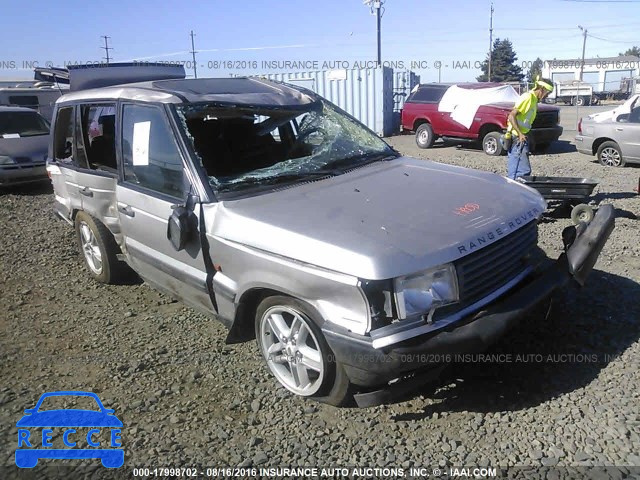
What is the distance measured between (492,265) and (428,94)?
524 inches

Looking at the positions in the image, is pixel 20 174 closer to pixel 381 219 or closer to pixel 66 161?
pixel 66 161

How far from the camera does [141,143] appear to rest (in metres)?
3.78

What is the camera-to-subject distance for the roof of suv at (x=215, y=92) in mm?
3689

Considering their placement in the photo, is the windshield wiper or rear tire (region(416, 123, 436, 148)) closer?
the windshield wiper

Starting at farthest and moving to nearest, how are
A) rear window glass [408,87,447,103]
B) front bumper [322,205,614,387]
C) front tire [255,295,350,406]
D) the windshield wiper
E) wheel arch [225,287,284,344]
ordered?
rear window glass [408,87,447,103] → the windshield wiper → wheel arch [225,287,284,344] → front tire [255,295,350,406] → front bumper [322,205,614,387]

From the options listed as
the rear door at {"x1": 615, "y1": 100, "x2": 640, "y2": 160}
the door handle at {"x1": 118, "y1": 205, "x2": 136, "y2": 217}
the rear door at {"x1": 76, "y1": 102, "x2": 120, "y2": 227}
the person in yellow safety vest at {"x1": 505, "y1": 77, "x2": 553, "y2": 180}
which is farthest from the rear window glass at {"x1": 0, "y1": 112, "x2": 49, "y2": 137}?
the rear door at {"x1": 615, "y1": 100, "x2": 640, "y2": 160}

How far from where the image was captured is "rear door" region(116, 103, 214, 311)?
11.3 feet

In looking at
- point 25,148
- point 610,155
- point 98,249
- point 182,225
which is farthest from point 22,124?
point 610,155

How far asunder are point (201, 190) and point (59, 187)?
293 cm

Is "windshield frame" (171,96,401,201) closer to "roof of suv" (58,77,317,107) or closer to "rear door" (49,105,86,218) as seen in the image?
"roof of suv" (58,77,317,107)

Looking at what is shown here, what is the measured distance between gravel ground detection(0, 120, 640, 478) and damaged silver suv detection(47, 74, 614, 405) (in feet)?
0.98

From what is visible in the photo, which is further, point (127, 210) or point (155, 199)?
point (127, 210)

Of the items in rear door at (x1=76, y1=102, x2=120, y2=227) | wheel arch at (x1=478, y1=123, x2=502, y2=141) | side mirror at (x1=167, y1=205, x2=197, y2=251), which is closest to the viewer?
side mirror at (x1=167, y1=205, x2=197, y2=251)

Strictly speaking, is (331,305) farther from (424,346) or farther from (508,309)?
(508,309)
